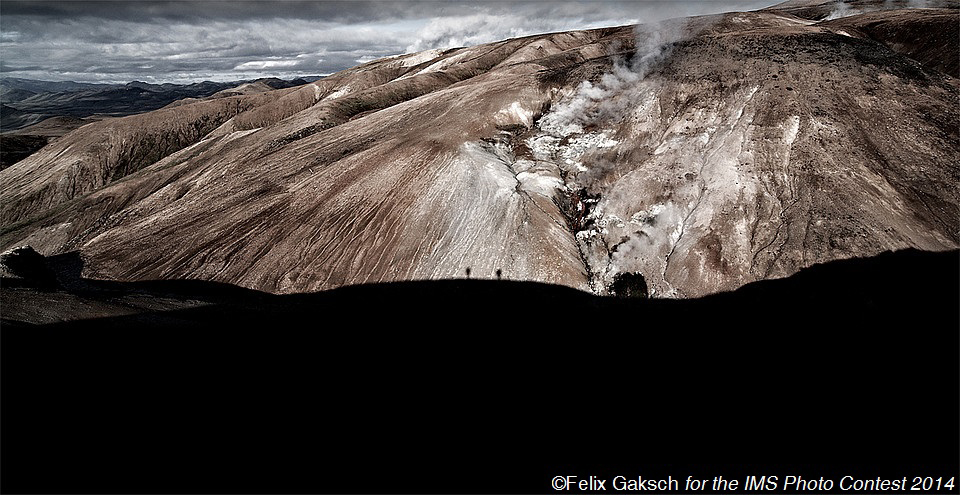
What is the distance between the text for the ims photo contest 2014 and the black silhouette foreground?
0.29 metres

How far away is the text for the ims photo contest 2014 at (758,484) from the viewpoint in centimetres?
1086

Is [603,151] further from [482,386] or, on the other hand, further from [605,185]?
[482,386]

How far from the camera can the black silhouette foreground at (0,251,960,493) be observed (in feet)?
27.4

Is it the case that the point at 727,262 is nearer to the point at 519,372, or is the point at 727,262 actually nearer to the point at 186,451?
the point at 519,372

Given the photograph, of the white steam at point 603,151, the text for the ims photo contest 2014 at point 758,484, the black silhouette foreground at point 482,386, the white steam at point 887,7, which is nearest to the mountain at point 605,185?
the white steam at point 603,151

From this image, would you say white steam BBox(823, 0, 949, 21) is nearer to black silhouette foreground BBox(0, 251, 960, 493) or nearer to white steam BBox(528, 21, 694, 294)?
white steam BBox(528, 21, 694, 294)

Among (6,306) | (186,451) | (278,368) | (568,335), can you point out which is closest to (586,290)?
(568,335)

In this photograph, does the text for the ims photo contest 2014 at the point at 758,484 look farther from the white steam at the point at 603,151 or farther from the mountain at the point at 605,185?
the white steam at the point at 603,151

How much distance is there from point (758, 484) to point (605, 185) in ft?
65.9

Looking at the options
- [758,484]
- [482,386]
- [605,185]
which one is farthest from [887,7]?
[482,386]

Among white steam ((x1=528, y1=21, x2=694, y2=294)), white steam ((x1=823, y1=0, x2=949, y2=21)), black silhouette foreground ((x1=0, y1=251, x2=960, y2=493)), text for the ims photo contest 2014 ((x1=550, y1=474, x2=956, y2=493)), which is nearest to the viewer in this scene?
black silhouette foreground ((x1=0, y1=251, x2=960, y2=493))

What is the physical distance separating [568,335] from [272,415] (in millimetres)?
14501

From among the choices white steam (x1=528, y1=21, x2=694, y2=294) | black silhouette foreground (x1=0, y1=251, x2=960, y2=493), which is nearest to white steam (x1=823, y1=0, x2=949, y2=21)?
white steam (x1=528, y1=21, x2=694, y2=294)

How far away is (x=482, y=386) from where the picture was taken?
578 inches
